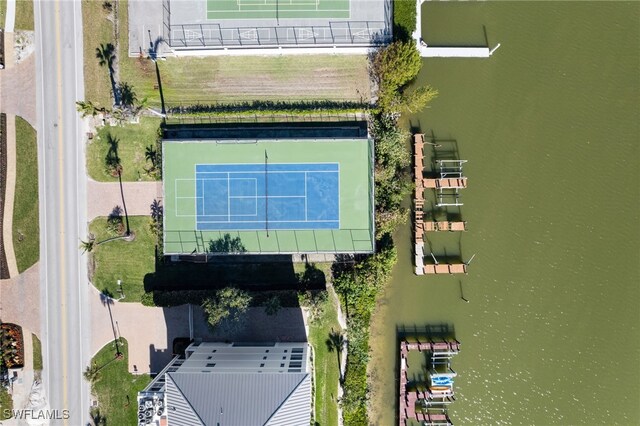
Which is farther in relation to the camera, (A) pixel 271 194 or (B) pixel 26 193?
(B) pixel 26 193

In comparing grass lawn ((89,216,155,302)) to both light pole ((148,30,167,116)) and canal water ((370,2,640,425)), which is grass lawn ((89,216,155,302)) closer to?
light pole ((148,30,167,116))

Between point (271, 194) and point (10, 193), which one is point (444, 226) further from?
point (10, 193)

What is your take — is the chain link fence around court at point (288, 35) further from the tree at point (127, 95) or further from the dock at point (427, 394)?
the dock at point (427, 394)

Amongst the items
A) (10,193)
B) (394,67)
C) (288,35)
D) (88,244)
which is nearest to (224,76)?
(288,35)

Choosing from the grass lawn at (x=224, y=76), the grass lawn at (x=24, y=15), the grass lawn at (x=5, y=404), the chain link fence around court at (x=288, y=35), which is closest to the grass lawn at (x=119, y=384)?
the grass lawn at (x=5, y=404)

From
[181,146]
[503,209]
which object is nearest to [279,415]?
[181,146]

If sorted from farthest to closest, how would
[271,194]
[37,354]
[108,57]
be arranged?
[37,354] < [108,57] < [271,194]
